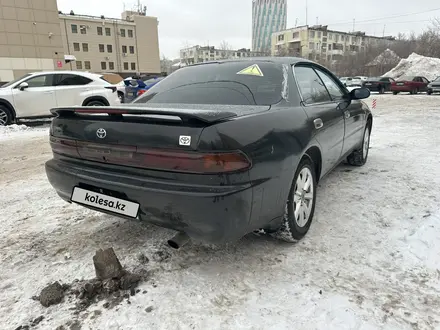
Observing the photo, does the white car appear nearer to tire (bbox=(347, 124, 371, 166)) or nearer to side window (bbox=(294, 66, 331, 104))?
tire (bbox=(347, 124, 371, 166))

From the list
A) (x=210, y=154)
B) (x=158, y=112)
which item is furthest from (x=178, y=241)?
(x=158, y=112)

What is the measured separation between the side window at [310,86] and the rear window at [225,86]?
0.24 meters

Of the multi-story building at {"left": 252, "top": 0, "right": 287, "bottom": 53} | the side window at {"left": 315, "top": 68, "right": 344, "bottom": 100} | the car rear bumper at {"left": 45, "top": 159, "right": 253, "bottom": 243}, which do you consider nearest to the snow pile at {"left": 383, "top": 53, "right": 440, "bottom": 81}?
the side window at {"left": 315, "top": 68, "right": 344, "bottom": 100}

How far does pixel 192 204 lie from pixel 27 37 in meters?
27.5

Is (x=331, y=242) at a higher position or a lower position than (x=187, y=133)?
lower

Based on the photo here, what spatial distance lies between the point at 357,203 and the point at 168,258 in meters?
2.11

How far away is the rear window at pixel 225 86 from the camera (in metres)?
2.73

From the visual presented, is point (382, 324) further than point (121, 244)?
No

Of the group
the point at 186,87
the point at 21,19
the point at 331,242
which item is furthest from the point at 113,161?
the point at 21,19

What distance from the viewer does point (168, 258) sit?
246 cm

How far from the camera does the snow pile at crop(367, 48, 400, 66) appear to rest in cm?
5141

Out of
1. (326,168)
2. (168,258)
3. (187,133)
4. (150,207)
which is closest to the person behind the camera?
(187,133)

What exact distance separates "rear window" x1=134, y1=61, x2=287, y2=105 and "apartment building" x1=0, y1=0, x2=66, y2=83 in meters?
24.9

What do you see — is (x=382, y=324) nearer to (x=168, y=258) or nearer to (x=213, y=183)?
(x=213, y=183)
